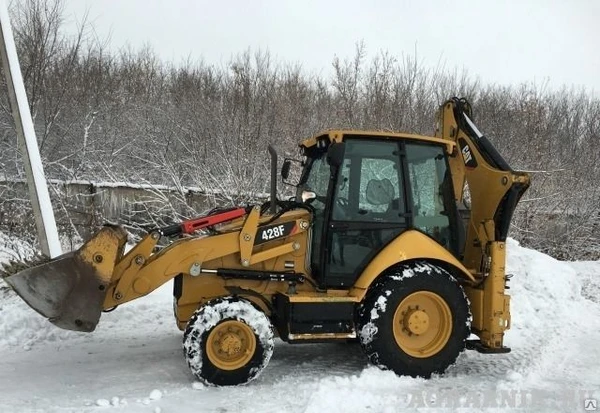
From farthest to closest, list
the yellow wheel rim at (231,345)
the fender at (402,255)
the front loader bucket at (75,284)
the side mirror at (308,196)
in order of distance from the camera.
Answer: the side mirror at (308,196) → the fender at (402,255) → the yellow wheel rim at (231,345) → the front loader bucket at (75,284)

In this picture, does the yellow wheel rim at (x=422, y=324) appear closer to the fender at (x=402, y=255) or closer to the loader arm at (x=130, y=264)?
the fender at (x=402, y=255)

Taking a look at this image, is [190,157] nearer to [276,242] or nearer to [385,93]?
[385,93]

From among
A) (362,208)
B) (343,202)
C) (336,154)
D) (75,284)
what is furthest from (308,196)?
(75,284)

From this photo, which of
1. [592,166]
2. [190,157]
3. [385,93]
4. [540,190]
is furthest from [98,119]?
[592,166]

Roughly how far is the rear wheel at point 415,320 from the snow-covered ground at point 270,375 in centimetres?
16

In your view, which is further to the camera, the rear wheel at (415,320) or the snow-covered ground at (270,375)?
the rear wheel at (415,320)

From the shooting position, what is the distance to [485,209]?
5.46 metres

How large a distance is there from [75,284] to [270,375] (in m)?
1.83

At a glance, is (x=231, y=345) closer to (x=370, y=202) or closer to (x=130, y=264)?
(x=130, y=264)

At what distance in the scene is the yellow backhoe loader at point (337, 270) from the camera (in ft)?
15.0

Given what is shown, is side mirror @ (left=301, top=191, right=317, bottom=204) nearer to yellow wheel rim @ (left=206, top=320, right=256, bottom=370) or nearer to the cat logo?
yellow wheel rim @ (left=206, top=320, right=256, bottom=370)

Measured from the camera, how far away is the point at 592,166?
17.2 meters

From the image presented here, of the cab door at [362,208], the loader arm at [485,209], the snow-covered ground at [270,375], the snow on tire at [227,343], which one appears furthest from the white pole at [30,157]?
the loader arm at [485,209]

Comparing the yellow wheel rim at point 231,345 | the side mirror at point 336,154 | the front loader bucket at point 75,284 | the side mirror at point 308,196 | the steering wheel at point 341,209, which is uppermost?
the side mirror at point 336,154
